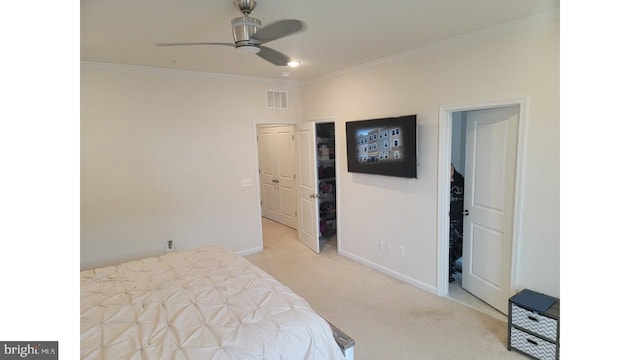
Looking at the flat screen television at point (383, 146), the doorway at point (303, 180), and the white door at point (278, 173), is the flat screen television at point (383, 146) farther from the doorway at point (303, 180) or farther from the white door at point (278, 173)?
the white door at point (278, 173)

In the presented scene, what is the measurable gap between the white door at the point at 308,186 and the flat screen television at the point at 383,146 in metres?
0.65

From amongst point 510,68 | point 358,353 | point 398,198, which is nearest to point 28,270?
point 358,353

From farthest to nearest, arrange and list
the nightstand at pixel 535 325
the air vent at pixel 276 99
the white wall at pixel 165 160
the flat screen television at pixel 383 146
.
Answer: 1. the air vent at pixel 276 99
2. the white wall at pixel 165 160
3. the flat screen television at pixel 383 146
4. the nightstand at pixel 535 325

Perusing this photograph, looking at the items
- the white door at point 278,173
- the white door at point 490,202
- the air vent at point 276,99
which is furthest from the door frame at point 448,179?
the white door at point 278,173

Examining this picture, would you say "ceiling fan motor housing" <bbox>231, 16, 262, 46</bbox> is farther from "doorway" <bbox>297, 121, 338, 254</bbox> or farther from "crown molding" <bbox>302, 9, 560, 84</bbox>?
"doorway" <bbox>297, 121, 338, 254</bbox>

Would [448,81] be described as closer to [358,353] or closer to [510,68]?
[510,68]

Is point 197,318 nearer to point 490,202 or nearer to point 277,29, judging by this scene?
point 277,29

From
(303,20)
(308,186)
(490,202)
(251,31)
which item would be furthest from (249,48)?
(308,186)

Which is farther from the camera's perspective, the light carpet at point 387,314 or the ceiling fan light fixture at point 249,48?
the light carpet at point 387,314

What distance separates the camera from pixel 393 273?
396 centimetres

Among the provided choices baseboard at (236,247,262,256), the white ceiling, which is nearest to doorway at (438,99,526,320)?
the white ceiling

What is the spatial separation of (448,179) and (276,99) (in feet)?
9.16

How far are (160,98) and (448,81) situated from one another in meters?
3.27

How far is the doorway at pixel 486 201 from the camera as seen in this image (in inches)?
112
